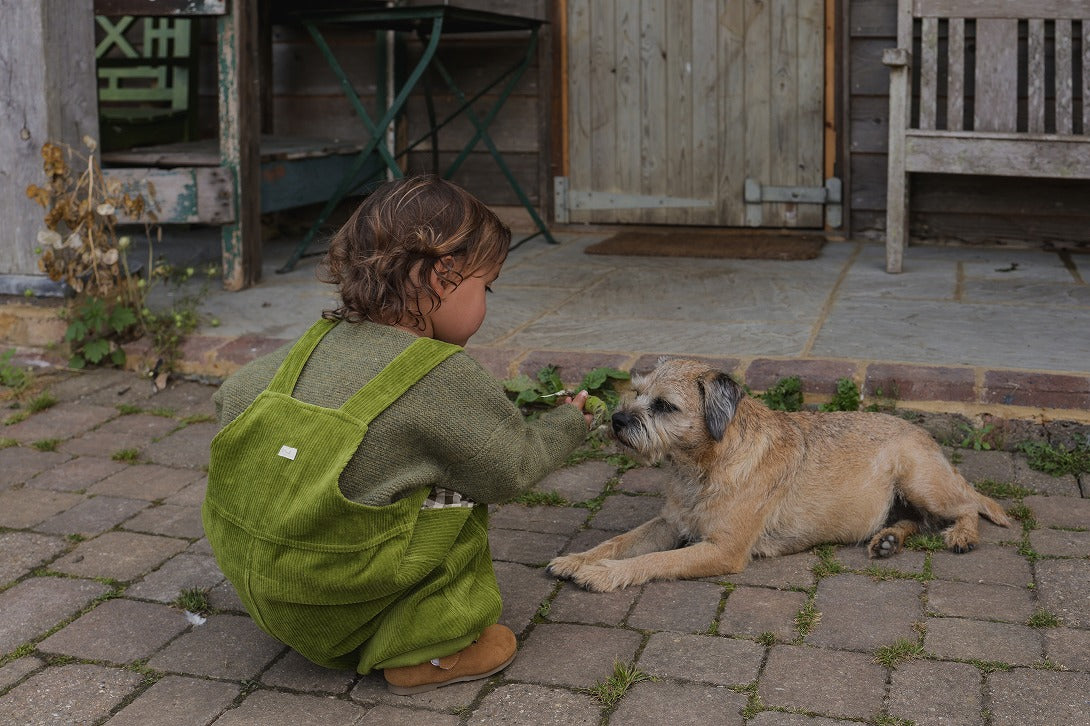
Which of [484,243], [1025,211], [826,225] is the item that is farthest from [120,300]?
[1025,211]

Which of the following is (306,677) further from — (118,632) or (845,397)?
(845,397)

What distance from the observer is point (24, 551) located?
139 inches

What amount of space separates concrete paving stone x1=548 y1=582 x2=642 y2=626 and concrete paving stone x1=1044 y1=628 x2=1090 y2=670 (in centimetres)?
98

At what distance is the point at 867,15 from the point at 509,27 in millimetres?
1946

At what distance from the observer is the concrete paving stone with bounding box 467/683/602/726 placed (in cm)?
259

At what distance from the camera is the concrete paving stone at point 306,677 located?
2.78m

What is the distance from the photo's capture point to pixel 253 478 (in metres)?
2.62

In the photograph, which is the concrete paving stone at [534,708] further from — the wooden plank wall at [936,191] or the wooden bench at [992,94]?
the wooden plank wall at [936,191]

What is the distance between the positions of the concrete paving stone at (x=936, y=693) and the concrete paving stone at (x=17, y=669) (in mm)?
1915

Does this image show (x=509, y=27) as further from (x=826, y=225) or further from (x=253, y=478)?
(x=253, y=478)

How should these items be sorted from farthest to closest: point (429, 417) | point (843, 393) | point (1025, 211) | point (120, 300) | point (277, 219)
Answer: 1. point (277, 219)
2. point (1025, 211)
3. point (120, 300)
4. point (843, 393)
5. point (429, 417)

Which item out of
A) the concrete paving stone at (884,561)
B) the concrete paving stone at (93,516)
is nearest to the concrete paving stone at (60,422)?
the concrete paving stone at (93,516)

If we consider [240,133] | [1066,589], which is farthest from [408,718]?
[240,133]

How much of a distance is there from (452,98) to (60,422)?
11.9ft
